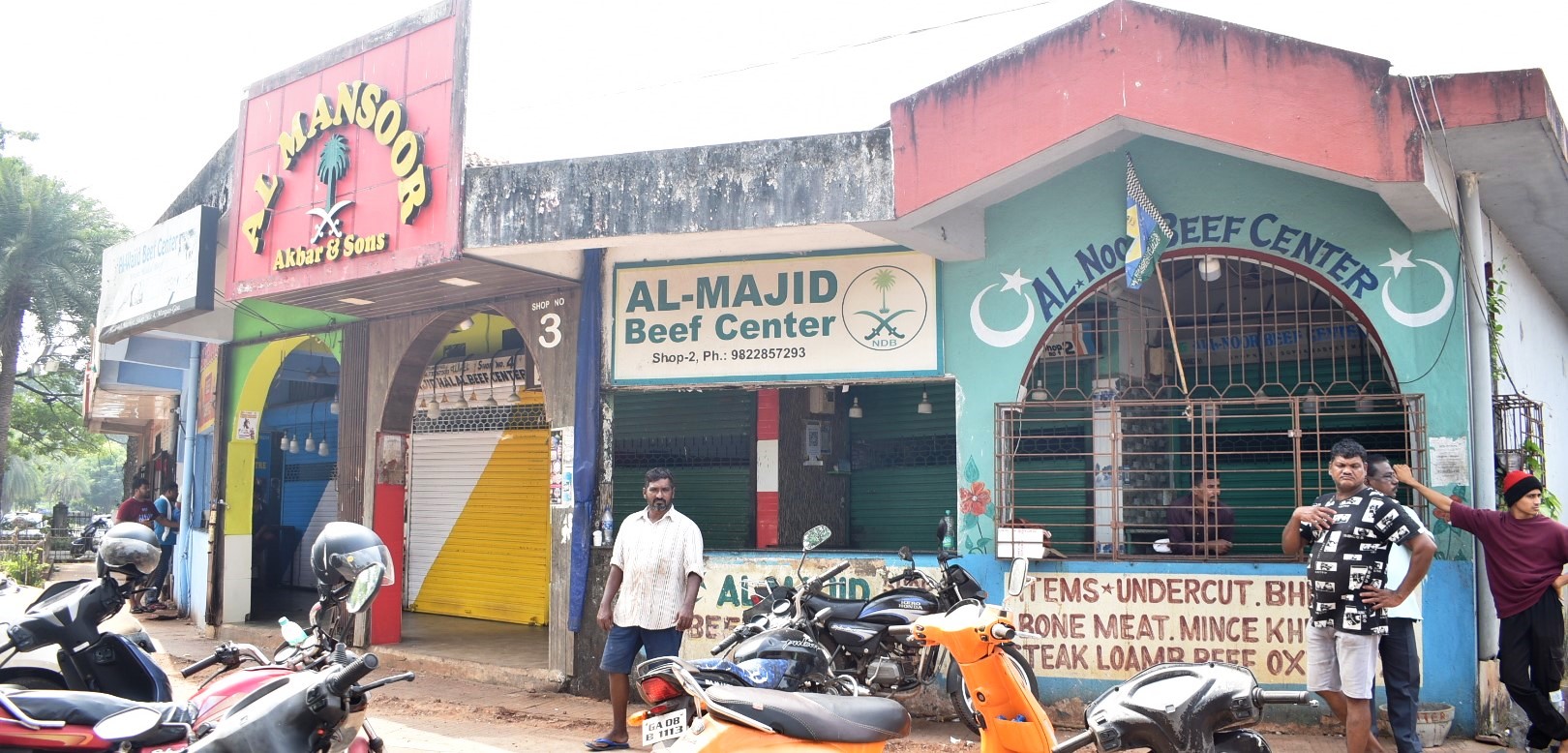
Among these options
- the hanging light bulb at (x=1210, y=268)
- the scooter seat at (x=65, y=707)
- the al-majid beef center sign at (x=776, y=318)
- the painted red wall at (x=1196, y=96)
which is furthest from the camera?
the al-majid beef center sign at (x=776, y=318)

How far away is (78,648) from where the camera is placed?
5.03 m

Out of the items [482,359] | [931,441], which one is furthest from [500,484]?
[931,441]

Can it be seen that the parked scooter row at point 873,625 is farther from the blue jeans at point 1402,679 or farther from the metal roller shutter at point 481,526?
the metal roller shutter at point 481,526

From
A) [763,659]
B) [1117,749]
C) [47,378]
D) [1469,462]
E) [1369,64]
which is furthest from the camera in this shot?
[47,378]

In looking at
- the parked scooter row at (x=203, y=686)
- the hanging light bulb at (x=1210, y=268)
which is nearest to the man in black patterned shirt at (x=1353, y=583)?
the hanging light bulb at (x=1210, y=268)

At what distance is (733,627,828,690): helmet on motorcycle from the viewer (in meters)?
5.64

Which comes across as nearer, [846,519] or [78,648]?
[78,648]

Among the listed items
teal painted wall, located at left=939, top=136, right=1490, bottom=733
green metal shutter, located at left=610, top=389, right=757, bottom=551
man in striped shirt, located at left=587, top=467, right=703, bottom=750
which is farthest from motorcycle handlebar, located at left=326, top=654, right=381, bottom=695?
green metal shutter, located at left=610, top=389, right=757, bottom=551

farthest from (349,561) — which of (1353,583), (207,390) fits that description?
(207,390)

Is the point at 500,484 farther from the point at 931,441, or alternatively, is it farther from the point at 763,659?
the point at 763,659

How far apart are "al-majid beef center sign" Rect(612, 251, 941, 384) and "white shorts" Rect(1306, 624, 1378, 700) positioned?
3151mm

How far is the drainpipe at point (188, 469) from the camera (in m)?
14.3

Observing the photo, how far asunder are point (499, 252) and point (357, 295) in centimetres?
218

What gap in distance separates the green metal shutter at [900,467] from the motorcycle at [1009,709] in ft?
20.7
